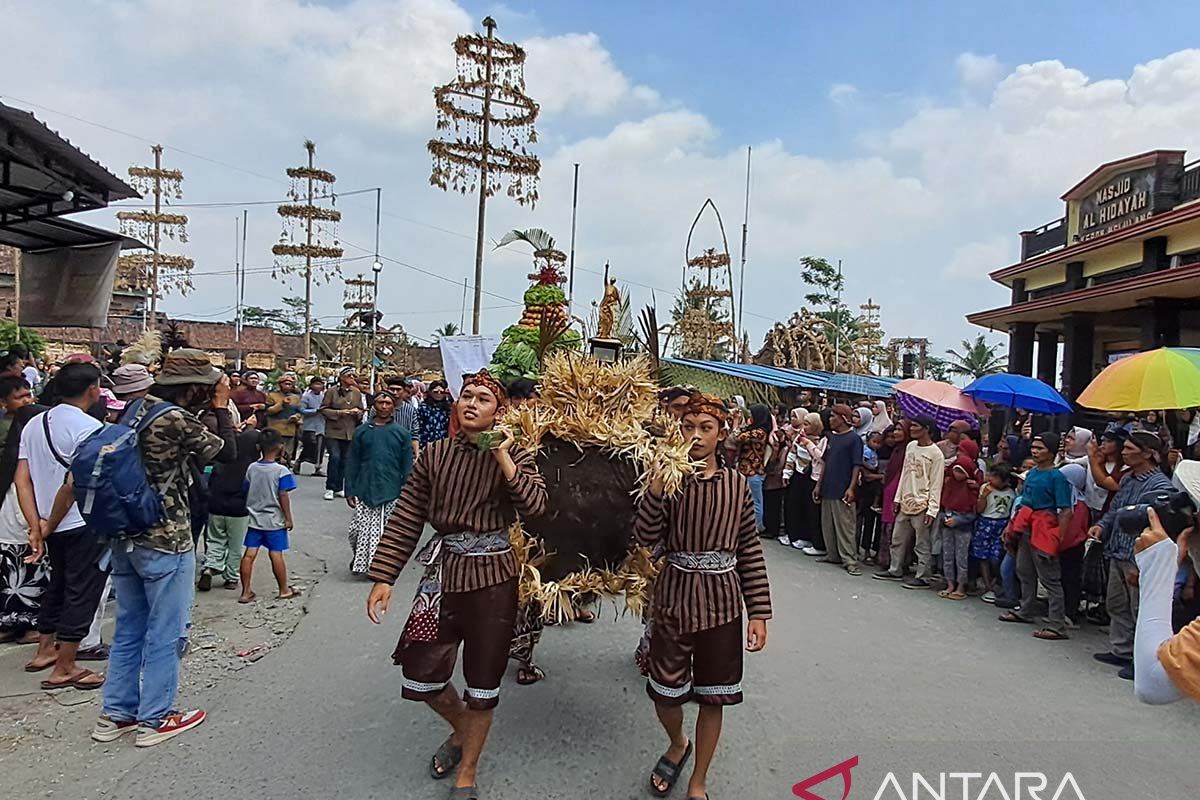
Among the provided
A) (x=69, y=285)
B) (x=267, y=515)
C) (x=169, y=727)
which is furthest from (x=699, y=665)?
(x=69, y=285)

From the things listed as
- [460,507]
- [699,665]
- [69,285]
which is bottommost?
[699,665]

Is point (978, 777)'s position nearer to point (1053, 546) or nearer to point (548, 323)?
point (1053, 546)

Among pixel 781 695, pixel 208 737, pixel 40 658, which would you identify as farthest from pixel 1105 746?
pixel 40 658

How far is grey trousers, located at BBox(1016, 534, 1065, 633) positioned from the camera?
18.3 feet

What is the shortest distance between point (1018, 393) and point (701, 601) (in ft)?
19.5

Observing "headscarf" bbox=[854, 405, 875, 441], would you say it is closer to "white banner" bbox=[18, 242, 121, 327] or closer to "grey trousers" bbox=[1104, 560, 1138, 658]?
"grey trousers" bbox=[1104, 560, 1138, 658]

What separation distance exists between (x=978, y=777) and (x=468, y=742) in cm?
223

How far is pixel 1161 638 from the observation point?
1883 mm

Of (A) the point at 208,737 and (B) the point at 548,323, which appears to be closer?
(A) the point at 208,737

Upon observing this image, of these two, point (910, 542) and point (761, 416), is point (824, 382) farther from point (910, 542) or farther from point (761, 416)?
point (910, 542)

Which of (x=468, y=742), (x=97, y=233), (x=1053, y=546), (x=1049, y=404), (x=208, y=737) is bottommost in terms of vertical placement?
(x=208, y=737)

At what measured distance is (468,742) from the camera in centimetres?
303

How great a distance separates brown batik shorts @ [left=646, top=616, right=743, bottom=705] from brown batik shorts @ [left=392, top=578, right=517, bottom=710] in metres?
0.65

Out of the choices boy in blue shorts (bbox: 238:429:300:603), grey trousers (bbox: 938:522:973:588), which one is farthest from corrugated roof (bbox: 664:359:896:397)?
boy in blue shorts (bbox: 238:429:300:603)
